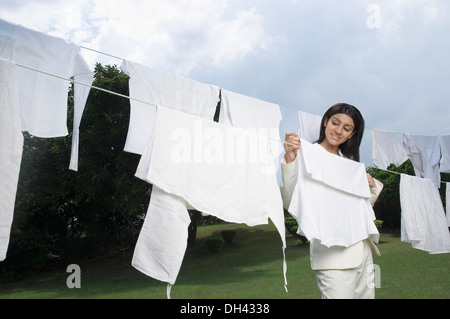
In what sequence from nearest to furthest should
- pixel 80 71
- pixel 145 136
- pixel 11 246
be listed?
pixel 80 71 < pixel 145 136 < pixel 11 246

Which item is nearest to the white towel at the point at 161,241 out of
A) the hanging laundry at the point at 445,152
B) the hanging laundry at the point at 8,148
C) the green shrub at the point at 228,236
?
the hanging laundry at the point at 8,148

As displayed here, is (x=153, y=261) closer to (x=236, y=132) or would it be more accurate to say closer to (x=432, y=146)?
(x=236, y=132)

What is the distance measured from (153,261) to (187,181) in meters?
0.43

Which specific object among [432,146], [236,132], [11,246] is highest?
[432,146]

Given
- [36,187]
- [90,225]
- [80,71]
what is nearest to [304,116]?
[80,71]

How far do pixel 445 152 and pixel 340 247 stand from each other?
3245mm

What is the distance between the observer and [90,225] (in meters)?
10.5

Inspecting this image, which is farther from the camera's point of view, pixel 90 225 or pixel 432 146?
pixel 90 225

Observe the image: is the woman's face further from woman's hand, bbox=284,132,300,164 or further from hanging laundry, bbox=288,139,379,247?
woman's hand, bbox=284,132,300,164

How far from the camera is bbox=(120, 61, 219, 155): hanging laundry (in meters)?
2.87

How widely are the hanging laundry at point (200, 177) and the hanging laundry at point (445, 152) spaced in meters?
3.03

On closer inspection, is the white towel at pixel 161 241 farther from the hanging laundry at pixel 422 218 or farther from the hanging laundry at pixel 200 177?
the hanging laundry at pixel 422 218

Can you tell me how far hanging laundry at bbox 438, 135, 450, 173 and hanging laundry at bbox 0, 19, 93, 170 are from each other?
4.01m

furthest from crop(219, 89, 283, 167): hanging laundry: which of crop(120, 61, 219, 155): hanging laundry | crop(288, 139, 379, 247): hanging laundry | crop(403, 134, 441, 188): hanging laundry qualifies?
crop(403, 134, 441, 188): hanging laundry
